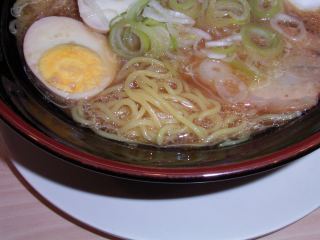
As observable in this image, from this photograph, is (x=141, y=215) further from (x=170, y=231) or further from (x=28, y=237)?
(x=28, y=237)

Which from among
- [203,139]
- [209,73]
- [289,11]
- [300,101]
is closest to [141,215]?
[203,139]

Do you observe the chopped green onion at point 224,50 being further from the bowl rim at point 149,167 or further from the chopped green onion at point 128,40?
the bowl rim at point 149,167

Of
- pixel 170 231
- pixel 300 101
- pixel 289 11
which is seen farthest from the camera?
pixel 289 11

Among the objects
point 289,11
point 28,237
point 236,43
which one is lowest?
point 28,237

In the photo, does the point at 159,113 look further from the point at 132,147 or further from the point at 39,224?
the point at 39,224

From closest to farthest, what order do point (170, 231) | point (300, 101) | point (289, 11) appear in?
1. point (170, 231)
2. point (300, 101)
3. point (289, 11)

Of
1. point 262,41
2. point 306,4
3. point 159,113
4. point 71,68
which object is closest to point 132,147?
point 159,113

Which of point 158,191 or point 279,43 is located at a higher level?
point 279,43

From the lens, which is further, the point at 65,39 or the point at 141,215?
the point at 65,39
